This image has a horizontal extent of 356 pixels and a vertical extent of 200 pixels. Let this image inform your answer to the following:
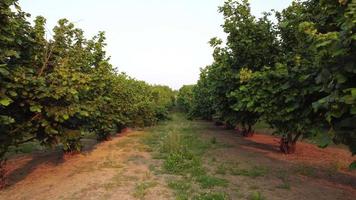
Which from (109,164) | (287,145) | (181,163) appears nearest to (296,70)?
(181,163)

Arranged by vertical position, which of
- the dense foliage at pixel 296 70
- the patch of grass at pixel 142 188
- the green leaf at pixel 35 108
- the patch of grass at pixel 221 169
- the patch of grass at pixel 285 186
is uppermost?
the dense foliage at pixel 296 70

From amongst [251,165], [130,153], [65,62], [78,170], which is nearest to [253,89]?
[251,165]

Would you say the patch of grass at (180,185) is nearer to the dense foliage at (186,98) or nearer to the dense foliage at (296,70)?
the dense foliage at (296,70)

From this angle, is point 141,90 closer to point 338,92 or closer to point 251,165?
point 251,165

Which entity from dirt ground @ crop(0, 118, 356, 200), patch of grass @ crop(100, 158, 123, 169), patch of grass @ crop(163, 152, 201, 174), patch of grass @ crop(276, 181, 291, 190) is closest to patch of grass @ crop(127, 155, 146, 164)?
dirt ground @ crop(0, 118, 356, 200)

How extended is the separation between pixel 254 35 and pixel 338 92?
9.69 metres

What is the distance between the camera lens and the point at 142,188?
31.2ft

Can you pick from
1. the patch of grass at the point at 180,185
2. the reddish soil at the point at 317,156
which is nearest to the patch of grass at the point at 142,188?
the patch of grass at the point at 180,185

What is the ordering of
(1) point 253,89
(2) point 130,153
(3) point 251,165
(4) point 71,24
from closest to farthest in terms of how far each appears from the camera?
(1) point 253,89 < (4) point 71,24 < (3) point 251,165 < (2) point 130,153

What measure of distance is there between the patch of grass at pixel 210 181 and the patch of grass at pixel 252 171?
1.24 meters

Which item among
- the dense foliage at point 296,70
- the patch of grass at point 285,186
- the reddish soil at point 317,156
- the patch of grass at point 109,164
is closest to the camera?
the dense foliage at point 296,70

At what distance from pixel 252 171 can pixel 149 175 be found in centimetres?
346

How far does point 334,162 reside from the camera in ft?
44.9

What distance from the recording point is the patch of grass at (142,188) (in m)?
8.92
